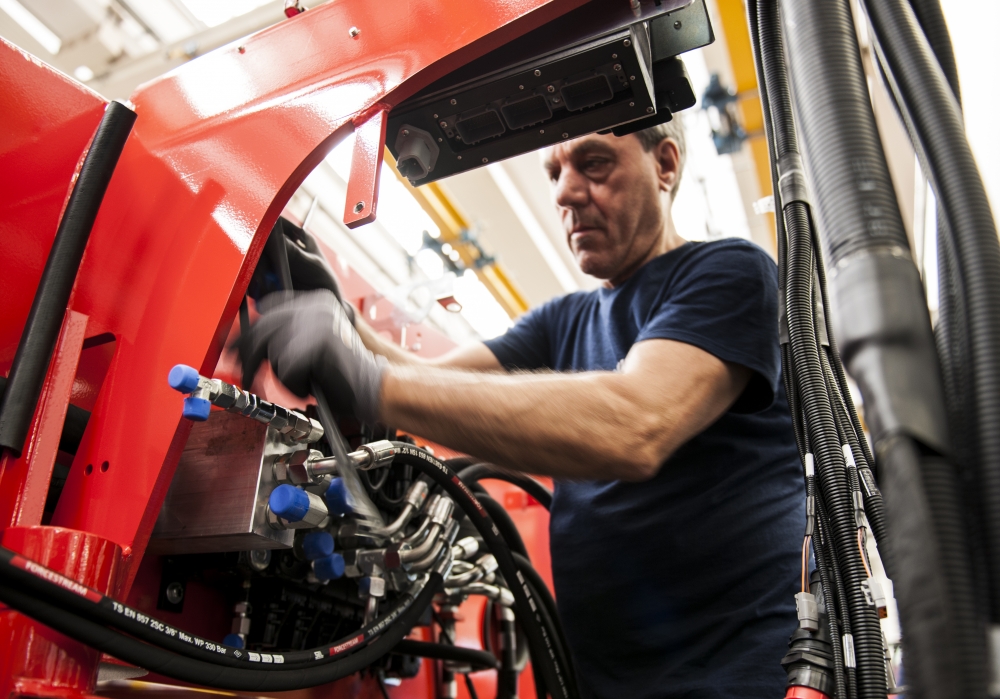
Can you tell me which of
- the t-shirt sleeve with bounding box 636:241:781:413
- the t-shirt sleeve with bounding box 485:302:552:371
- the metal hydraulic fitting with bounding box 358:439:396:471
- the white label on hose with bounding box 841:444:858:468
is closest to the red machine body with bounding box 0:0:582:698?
the metal hydraulic fitting with bounding box 358:439:396:471

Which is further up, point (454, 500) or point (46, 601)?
point (454, 500)

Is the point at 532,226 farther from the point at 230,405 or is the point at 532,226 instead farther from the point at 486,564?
the point at 230,405

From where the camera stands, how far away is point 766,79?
73cm

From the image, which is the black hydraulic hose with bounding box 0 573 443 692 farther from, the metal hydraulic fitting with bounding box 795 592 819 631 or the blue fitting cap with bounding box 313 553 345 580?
the metal hydraulic fitting with bounding box 795 592 819 631

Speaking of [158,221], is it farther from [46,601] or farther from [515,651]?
[515,651]

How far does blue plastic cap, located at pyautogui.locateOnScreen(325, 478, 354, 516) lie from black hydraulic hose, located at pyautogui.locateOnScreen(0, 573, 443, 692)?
0.17 metres

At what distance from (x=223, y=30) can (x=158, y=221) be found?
151 centimetres

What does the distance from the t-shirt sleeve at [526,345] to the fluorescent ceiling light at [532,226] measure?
1453 mm

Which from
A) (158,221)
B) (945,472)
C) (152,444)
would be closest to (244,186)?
(158,221)

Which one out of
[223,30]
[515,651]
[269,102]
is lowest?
[515,651]

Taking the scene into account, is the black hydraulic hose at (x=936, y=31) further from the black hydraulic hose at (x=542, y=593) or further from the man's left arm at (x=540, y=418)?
the black hydraulic hose at (x=542, y=593)

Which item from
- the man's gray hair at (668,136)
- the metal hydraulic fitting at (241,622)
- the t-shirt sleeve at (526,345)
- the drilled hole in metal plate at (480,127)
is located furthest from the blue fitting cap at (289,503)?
the man's gray hair at (668,136)

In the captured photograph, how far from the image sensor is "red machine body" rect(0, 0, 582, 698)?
72cm

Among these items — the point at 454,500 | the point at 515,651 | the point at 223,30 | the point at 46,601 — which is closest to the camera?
the point at 46,601
